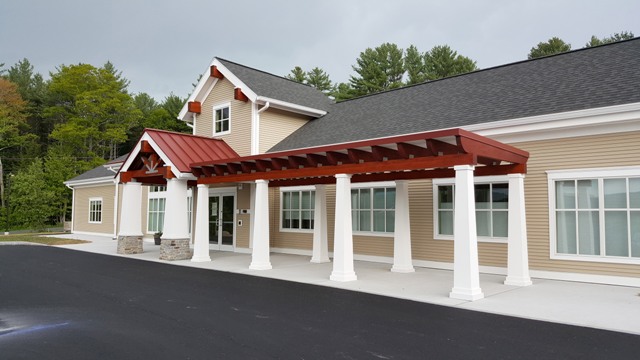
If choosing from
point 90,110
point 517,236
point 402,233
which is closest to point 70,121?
point 90,110

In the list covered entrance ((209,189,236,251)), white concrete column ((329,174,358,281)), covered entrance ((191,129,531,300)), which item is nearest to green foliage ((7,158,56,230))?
covered entrance ((209,189,236,251))

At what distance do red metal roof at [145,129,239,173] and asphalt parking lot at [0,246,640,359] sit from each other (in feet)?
17.7

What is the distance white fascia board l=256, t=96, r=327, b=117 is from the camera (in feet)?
55.0

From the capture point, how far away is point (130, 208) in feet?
55.0

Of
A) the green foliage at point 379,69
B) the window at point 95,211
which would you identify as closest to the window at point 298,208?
the window at point 95,211

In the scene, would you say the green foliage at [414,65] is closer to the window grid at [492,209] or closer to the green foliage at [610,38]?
the green foliage at [610,38]

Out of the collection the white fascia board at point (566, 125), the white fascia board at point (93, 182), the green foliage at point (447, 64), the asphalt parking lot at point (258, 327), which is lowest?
the asphalt parking lot at point (258, 327)

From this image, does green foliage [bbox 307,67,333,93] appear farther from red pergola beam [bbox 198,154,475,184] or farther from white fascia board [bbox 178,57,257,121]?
red pergola beam [bbox 198,154,475,184]

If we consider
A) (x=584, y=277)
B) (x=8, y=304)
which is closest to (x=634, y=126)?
(x=584, y=277)

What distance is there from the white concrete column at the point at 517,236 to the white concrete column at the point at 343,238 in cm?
351

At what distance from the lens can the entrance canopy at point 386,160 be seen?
27.9 feet

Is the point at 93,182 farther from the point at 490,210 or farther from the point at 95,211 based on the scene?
the point at 490,210

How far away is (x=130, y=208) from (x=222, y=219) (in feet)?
11.5

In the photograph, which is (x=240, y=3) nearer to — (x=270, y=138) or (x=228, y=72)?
(x=228, y=72)
